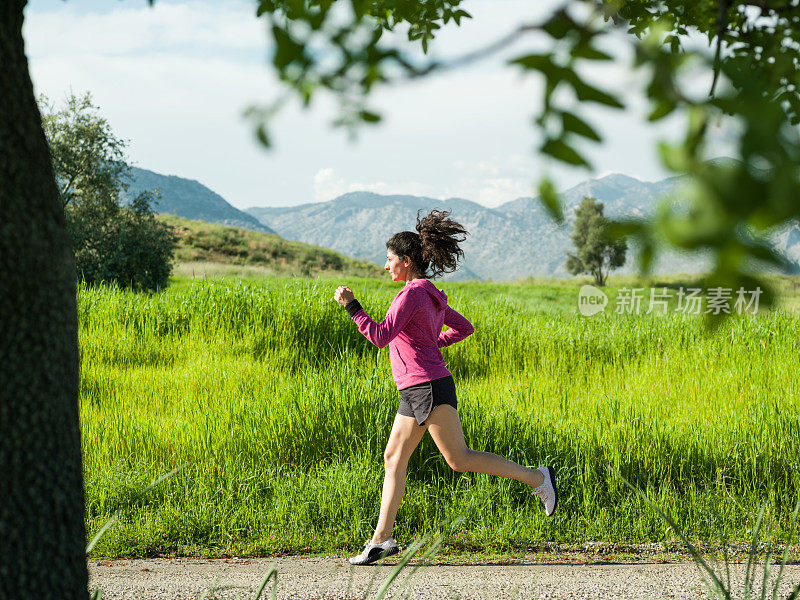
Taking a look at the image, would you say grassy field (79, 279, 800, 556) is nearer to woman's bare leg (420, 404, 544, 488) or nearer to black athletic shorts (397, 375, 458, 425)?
woman's bare leg (420, 404, 544, 488)

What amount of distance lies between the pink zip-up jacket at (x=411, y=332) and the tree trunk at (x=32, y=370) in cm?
226

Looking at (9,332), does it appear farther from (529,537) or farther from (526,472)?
(529,537)

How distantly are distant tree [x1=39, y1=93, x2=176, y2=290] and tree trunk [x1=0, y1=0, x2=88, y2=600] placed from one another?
66.9 feet

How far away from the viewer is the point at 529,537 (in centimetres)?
494

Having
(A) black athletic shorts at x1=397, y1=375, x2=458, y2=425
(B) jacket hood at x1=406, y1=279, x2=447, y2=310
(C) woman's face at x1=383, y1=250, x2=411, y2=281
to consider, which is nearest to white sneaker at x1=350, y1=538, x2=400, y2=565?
(A) black athletic shorts at x1=397, y1=375, x2=458, y2=425

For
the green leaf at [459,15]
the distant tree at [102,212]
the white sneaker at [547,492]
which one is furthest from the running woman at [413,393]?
the distant tree at [102,212]

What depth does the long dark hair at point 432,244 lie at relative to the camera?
477 cm

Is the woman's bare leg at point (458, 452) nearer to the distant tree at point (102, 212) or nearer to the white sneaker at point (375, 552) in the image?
the white sneaker at point (375, 552)

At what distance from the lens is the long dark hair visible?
477 cm

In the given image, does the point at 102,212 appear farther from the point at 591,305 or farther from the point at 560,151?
the point at 560,151

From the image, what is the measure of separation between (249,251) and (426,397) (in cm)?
4251

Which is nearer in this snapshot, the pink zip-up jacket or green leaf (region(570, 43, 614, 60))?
green leaf (region(570, 43, 614, 60))

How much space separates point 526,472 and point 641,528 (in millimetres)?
1048

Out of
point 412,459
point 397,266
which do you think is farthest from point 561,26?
point 412,459
